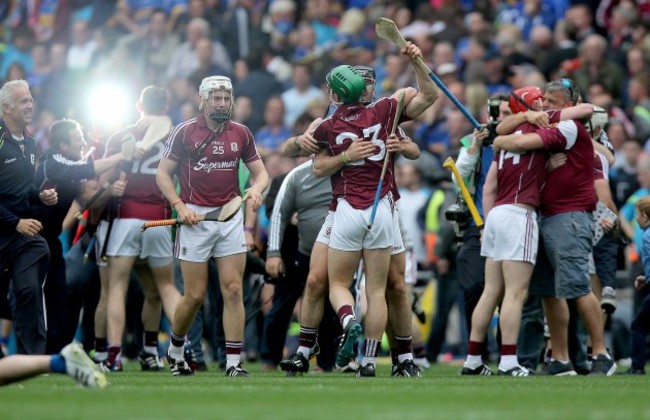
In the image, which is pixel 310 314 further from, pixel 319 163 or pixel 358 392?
pixel 358 392

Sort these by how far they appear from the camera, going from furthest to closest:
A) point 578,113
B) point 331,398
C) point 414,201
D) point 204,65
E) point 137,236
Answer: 1. point 204,65
2. point 414,201
3. point 137,236
4. point 578,113
5. point 331,398

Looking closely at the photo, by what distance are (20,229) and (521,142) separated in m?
4.25

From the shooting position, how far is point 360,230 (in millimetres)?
12859

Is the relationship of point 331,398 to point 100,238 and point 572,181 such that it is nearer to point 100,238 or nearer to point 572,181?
point 572,181

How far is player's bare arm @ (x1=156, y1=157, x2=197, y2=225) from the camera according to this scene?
13375 millimetres

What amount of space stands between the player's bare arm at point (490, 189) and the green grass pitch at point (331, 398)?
178 cm

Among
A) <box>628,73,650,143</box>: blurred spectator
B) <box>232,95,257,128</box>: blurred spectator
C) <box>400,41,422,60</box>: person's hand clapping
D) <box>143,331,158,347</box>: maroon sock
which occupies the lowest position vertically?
<box>143,331,158,347</box>: maroon sock

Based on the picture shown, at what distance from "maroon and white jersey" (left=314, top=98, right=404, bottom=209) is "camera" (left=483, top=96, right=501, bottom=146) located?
1540mm

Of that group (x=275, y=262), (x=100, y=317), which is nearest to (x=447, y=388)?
(x=275, y=262)

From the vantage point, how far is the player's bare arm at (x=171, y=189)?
43.9ft

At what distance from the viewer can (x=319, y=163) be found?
1311 cm

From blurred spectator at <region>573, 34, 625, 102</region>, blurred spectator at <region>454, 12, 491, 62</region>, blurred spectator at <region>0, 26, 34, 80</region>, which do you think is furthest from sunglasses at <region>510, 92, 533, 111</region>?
blurred spectator at <region>0, 26, 34, 80</region>

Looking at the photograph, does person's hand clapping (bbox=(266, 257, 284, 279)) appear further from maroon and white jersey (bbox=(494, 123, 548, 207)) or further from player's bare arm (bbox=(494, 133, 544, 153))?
player's bare arm (bbox=(494, 133, 544, 153))

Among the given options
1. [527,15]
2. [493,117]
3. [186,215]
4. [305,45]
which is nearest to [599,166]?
[493,117]
